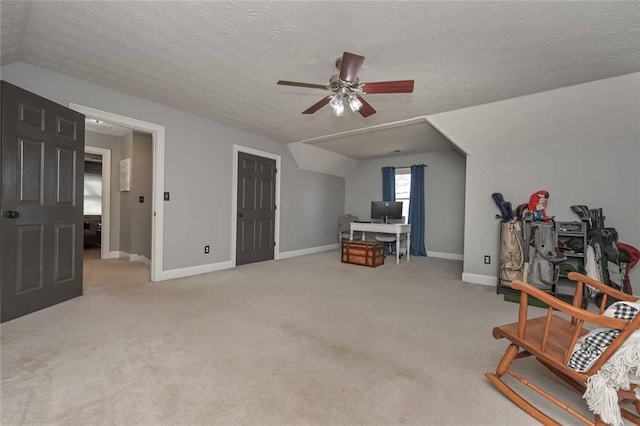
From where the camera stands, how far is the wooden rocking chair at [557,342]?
1.13 meters

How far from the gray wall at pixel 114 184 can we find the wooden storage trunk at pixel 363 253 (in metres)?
4.49

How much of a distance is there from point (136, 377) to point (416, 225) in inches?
225

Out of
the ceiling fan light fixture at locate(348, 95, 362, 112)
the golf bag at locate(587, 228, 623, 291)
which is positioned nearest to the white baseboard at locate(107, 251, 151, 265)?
the ceiling fan light fixture at locate(348, 95, 362, 112)

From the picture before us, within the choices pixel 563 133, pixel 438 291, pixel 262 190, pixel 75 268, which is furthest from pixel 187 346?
pixel 563 133

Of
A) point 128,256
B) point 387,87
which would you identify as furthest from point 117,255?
point 387,87

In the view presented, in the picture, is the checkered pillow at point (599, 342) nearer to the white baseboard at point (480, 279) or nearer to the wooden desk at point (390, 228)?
the white baseboard at point (480, 279)

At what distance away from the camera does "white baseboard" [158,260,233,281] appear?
372 centimetres

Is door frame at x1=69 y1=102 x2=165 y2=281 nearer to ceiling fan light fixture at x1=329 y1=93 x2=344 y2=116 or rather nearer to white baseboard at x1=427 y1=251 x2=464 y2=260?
ceiling fan light fixture at x1=329 y1=93 x2=344 y2=116

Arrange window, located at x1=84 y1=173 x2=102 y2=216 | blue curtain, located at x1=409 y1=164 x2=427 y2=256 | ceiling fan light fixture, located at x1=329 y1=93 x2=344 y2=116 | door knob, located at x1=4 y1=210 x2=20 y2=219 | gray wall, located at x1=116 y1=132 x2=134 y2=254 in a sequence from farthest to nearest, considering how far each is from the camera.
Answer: window, located at x1=84 y1=173 x2=102 y2=216 → blue curtain, located at x1=409 y1=164 x2=427 y2=256 → gray wall, located at x1=116 y1=132 x2=134 y2=254 → ceiling fan light fixture, located at x1=329 y1=93 x2=344 y2=116 → door knob, located at x1=4 y1=210 x2=20 y2=219

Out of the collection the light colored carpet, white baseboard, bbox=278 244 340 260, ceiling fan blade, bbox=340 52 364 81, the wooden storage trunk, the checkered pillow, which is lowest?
the light colored carpet

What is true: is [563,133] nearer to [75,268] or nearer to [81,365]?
[81,365]

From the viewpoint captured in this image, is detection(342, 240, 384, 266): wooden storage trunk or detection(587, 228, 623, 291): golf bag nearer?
detection(587, 228, 623, 291): golf bag

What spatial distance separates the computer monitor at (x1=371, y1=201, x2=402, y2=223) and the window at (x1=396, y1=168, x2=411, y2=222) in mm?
683

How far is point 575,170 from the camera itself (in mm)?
3418
